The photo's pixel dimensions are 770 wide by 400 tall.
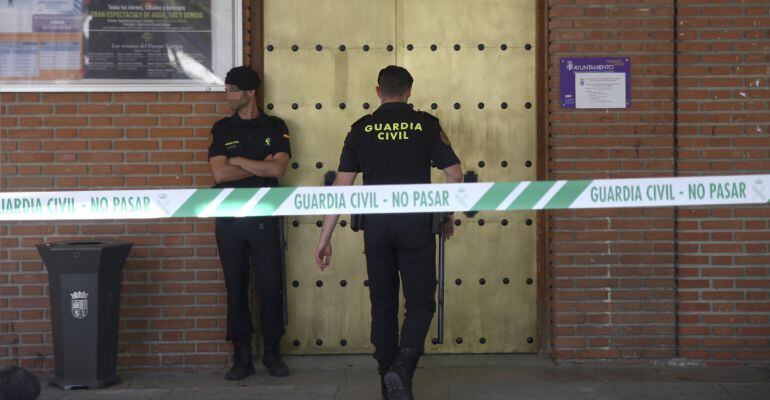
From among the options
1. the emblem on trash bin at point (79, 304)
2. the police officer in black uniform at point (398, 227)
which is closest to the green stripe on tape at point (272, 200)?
the police officer in black uniform at point (398, 227)

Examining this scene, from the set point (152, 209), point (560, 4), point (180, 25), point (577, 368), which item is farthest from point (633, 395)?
point (180, 25)

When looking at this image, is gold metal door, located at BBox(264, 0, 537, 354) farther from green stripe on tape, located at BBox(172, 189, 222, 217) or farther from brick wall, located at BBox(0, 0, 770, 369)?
green stripe on tape, located at BBox(172, 189, 222, 217)

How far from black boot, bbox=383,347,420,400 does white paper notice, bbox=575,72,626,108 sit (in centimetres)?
236

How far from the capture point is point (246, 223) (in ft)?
20.8

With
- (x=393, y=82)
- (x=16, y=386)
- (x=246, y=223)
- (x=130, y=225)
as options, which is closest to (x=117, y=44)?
(x=130, y=225)

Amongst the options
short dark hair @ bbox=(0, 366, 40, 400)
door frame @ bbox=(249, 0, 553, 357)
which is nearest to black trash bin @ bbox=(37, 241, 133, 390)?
door frame @ bbox=(249, 0, 553, 357)

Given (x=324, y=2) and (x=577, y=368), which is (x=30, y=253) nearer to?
(x=324, y=2)

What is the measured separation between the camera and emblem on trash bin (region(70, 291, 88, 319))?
19.9 feet

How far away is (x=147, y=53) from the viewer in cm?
664

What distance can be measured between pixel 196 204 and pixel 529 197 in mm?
1765

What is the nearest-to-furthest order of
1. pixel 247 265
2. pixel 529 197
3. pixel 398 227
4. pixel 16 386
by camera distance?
1. pixel 16 386
2. pixel 529 197
3. pixel 398 227
4. pixel 247 265

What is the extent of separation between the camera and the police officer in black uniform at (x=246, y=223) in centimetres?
637

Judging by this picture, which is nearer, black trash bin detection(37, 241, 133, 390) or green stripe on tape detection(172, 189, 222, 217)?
green stripe on tape detection(172, 189, 222, 217)

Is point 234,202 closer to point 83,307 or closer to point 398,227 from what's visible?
point 398,227
